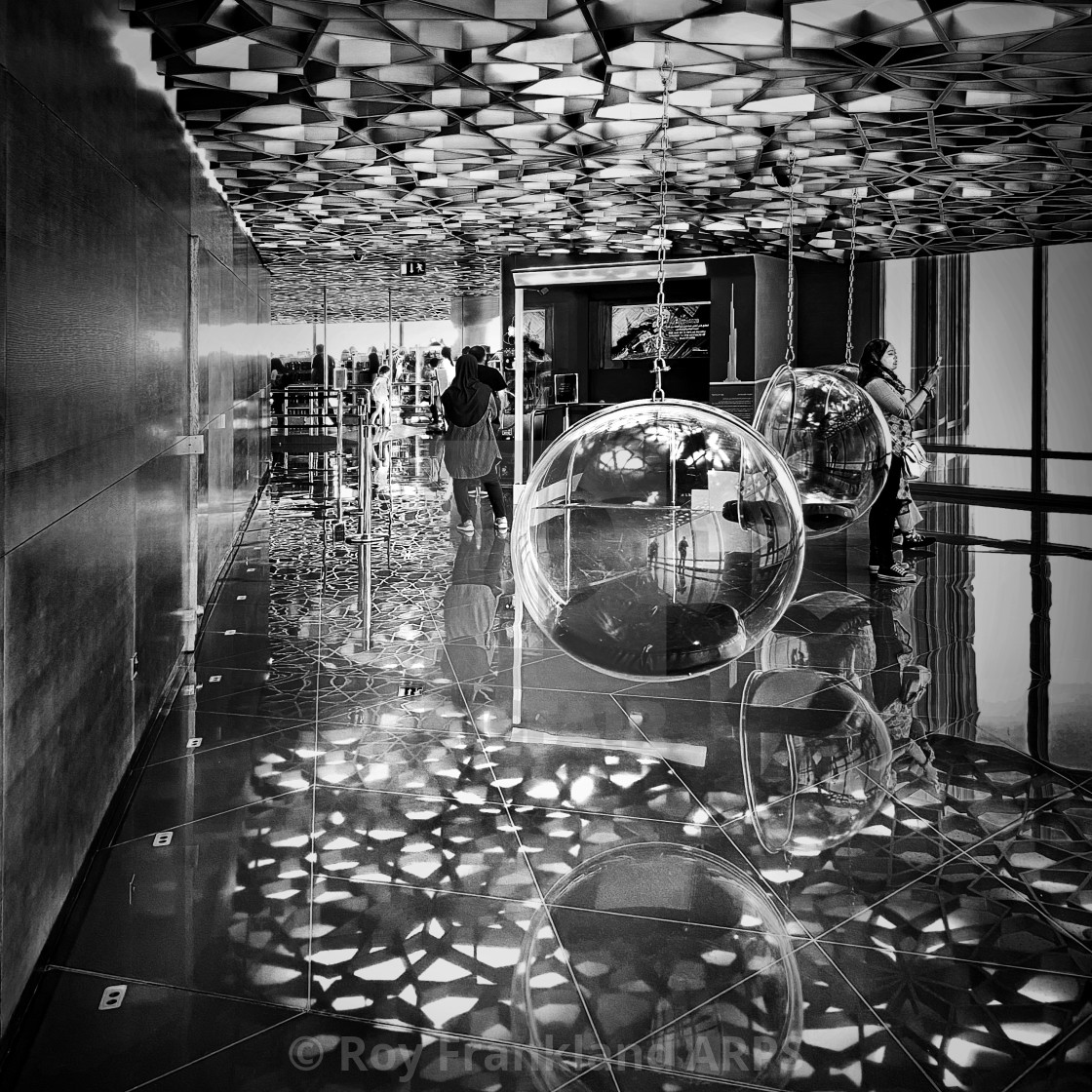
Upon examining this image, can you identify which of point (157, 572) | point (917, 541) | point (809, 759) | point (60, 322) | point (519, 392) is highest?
point (519, 392)

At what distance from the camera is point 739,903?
296 centimetres

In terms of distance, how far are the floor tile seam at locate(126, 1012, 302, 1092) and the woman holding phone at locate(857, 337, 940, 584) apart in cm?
628

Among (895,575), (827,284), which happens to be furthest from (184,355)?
(827,284)

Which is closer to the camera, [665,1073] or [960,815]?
[665,1073]

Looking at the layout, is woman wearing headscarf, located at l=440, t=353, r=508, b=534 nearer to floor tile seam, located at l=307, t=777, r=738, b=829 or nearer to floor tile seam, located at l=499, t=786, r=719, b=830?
floor tile seam, located at l=307, t=777, r=738, b=829

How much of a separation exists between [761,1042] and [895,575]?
659cm

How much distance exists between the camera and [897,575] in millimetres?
8445

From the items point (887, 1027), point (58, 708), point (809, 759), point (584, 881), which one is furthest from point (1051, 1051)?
point (58, 708)

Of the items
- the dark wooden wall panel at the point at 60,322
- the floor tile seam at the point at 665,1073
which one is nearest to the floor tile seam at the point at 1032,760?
the floor tile seam at the point at 665,1073

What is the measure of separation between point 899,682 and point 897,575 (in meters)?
3.26

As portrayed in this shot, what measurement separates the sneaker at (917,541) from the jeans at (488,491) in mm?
3679

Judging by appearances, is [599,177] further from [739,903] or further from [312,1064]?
[312,1064]

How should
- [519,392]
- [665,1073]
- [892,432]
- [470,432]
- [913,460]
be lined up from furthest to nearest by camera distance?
[519,392]
[470,432]
[913,460]
[892,432]
[665,1073]

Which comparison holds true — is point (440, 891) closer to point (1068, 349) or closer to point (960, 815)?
point (960, 815)
